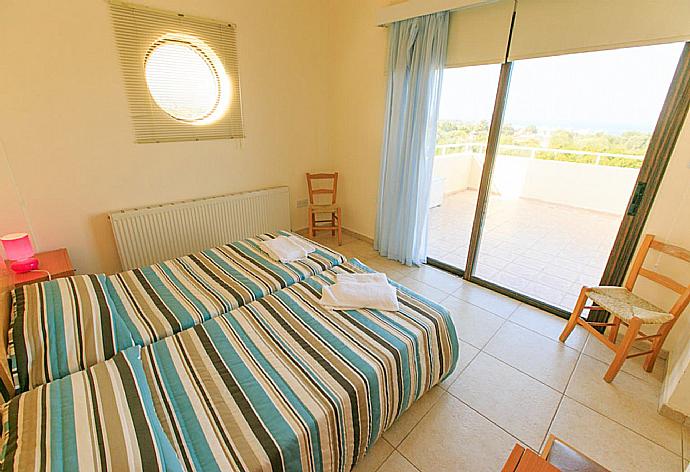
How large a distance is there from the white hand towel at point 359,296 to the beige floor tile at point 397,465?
28.7 inches

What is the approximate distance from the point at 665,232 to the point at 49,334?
351 cm

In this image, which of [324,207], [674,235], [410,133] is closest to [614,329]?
[674,235]

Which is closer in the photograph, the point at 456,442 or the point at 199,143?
the point at 456,442

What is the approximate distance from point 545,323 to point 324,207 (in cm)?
254

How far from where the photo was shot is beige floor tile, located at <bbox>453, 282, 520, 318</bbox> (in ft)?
8.75

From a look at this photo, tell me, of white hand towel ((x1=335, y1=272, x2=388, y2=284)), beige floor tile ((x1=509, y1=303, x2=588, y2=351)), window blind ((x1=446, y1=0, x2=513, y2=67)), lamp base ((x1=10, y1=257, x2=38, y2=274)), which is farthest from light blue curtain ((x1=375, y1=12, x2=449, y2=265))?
lamp base ((x1=10, y1=257, x2=38, y2=274))

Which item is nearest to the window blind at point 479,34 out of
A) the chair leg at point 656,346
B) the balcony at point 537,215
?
the balcony at point 537,215

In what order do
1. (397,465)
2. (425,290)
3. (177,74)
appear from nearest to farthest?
(397,465)
(177,74)
(425,290)

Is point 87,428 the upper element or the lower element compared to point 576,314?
upper

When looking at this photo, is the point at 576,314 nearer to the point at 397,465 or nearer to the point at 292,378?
the point at 397,465

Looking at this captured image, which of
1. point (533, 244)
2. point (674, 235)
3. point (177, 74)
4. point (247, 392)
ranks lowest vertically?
point (533, 244)

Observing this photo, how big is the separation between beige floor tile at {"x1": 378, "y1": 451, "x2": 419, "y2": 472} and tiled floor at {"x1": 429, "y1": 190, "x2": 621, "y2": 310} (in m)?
2.11

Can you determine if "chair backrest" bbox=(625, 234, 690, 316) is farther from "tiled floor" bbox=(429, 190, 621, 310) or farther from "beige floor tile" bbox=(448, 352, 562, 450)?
"beige floor tile" bbox=(448, 352, 562, 450)

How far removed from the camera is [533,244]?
3936 millimetres
